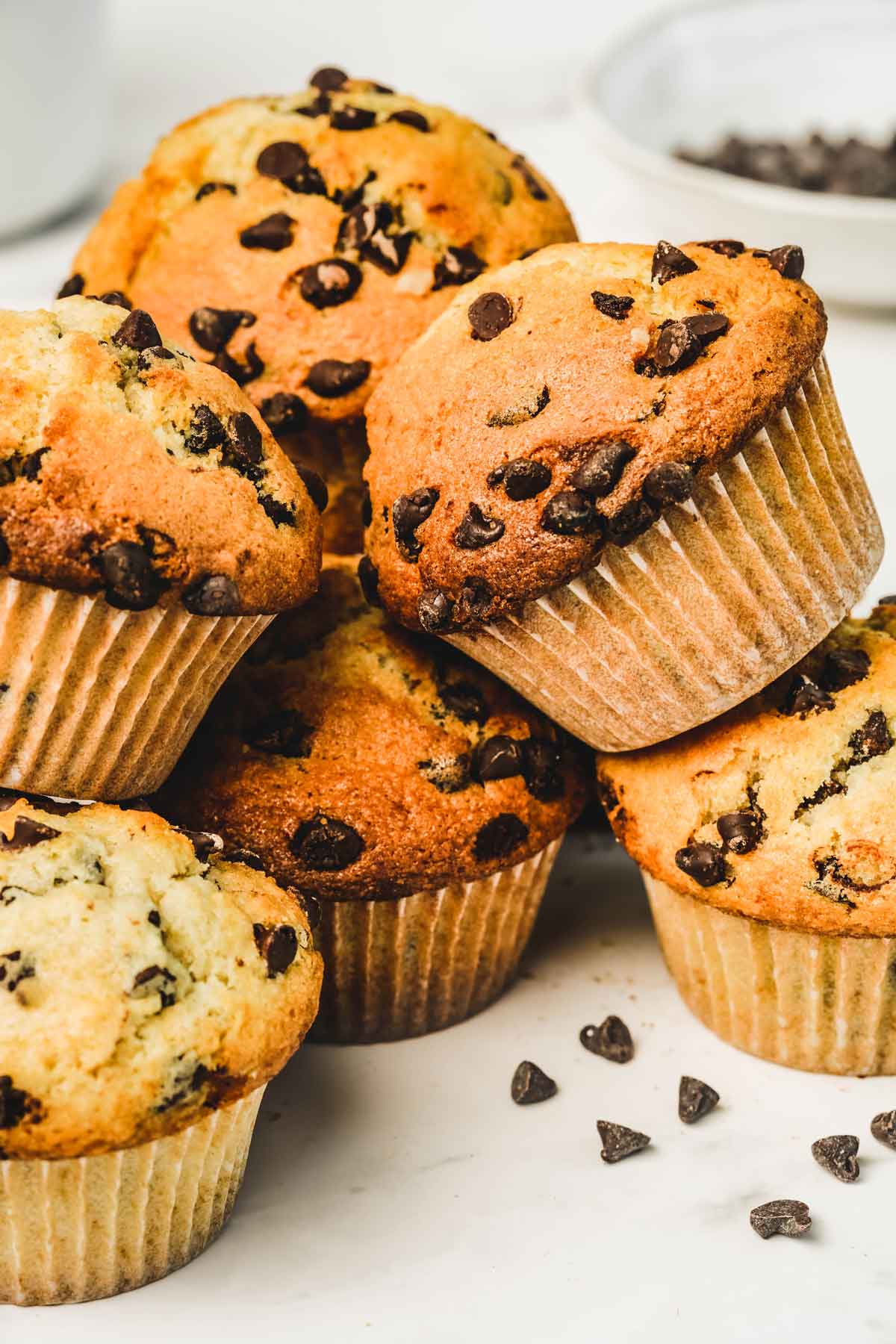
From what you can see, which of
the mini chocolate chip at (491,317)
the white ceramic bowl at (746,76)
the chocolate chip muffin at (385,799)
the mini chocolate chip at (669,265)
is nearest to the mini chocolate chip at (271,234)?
the mini chocolate chip at (491,317)

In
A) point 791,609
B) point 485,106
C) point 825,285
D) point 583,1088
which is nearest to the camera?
point 791,609

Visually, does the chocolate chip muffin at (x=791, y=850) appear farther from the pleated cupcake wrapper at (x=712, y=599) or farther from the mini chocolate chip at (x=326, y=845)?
the mini chocolate chip at (x=326, y=845)

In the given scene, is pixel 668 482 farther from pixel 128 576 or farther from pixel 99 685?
pixel 99 685

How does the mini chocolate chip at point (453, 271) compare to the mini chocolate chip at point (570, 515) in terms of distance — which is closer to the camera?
the mini chocolate chip at point (570, 515)

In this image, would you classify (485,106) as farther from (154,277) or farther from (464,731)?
(464,731)

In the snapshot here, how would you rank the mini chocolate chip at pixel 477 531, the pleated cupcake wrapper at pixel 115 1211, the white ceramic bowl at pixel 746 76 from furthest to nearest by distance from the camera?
the white ceramic bowl at pixel 746 76, the mini chocolate chip at pixel 477 531, the pleated cupcake wrapper at pixel 115 1211

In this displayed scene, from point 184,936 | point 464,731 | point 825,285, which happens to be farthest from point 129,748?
point 825,285
